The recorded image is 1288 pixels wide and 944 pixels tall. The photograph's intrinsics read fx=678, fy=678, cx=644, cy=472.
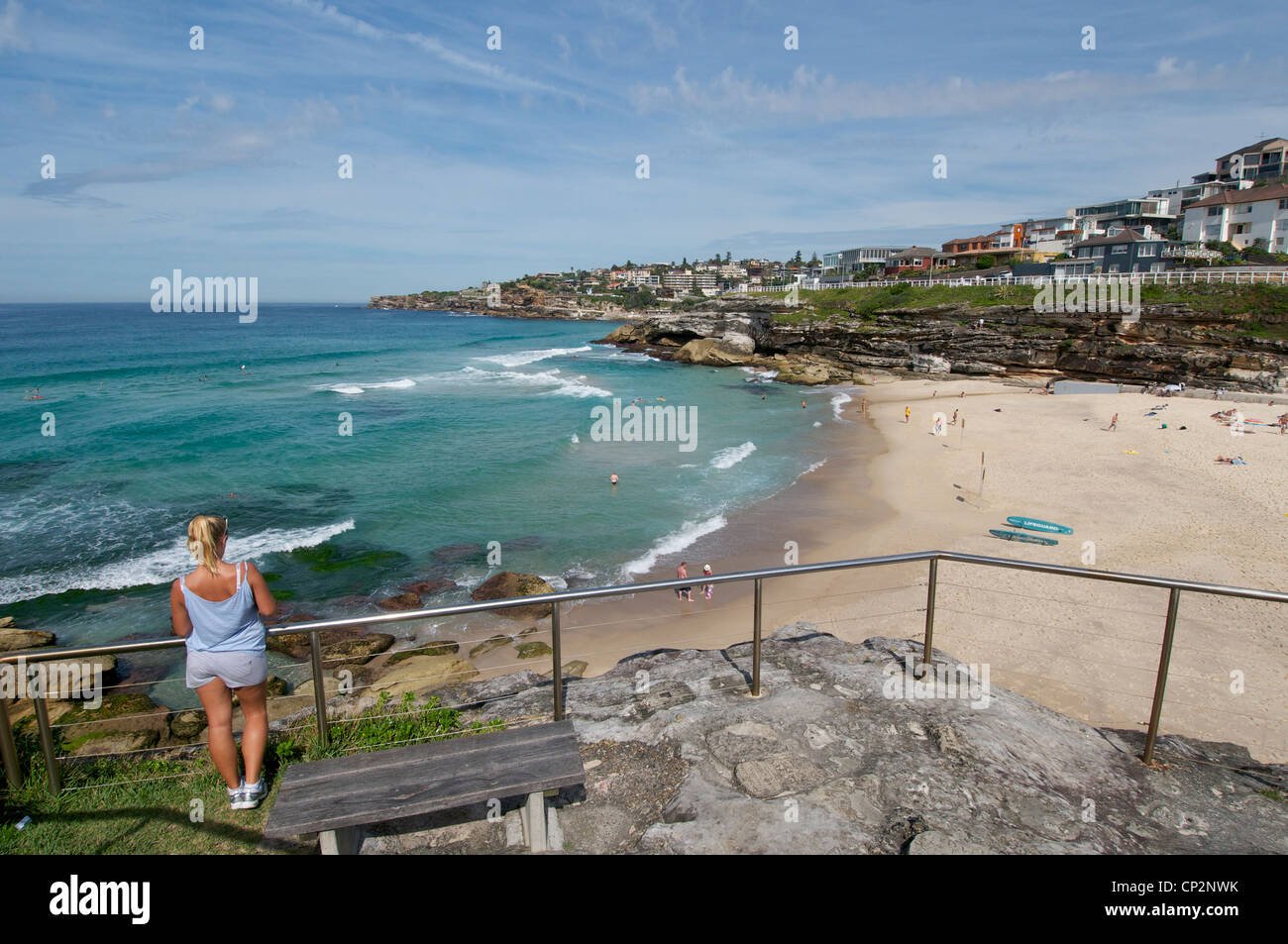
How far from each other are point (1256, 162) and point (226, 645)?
422ft

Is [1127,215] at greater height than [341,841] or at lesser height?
greater

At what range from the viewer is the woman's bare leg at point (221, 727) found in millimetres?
4164

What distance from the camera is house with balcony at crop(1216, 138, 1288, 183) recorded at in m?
88.1

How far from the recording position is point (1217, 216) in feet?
242

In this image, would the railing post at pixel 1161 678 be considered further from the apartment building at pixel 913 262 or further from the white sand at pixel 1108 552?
the apartment building at pixel 913 262

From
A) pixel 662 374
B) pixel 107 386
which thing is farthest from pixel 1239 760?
pixel 107 386

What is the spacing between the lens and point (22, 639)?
14.9 meters

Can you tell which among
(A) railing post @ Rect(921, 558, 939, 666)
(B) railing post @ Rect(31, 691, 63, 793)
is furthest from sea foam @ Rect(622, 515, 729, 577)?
(B) railing post @ Rect(31, 691, 63, 793)

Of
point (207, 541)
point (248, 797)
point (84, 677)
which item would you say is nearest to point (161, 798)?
point (248, 797)

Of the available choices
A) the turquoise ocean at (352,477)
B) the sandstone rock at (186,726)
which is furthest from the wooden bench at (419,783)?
the turquoise ocean at (352,477)

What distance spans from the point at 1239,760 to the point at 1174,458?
28.2 metres

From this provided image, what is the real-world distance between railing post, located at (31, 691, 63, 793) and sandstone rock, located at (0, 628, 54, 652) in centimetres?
1394

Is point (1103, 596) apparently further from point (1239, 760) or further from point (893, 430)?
point (893, 430)

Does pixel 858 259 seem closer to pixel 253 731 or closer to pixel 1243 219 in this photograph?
pixel 1243 219
